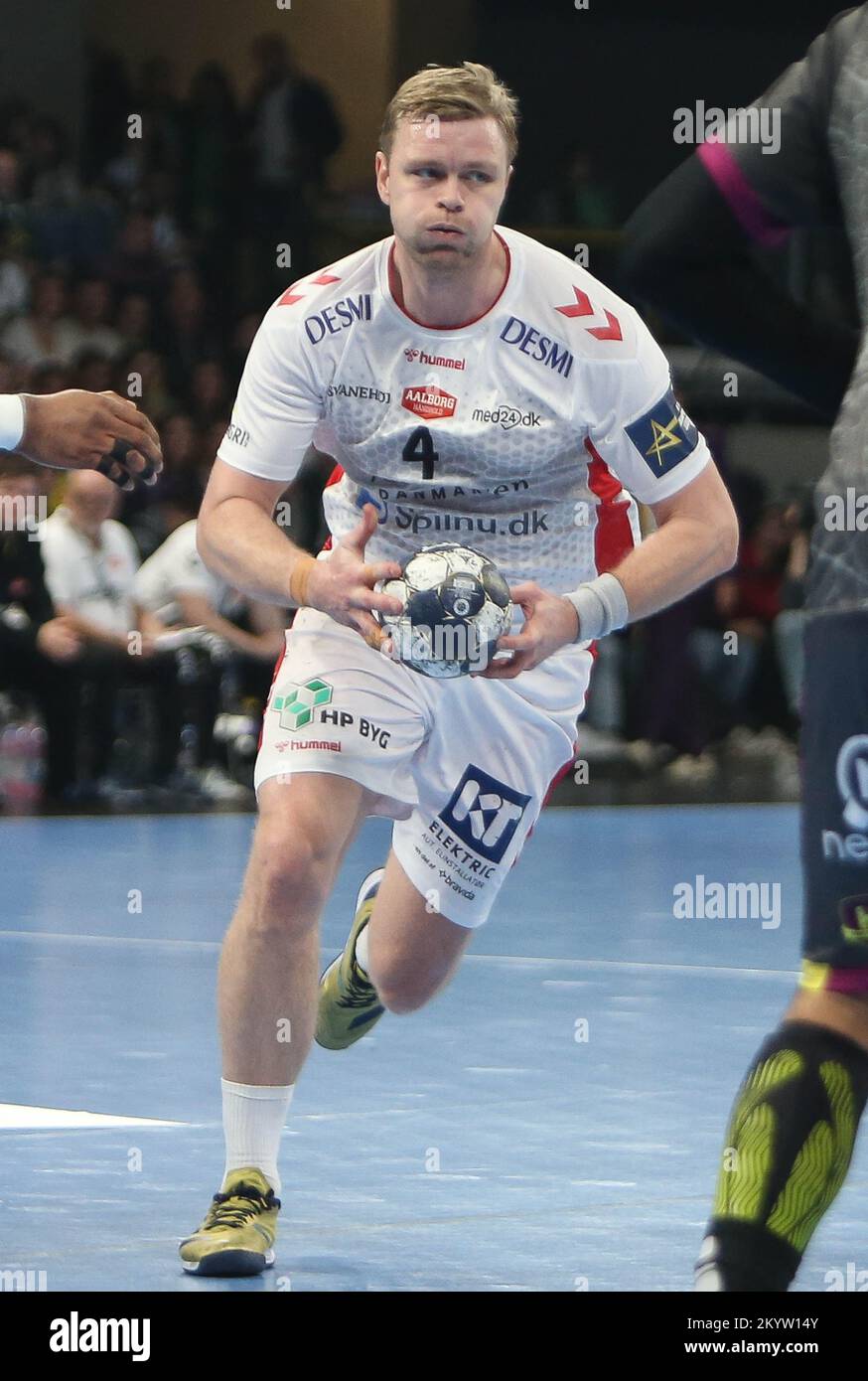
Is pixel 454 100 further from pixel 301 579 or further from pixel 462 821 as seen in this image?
pixel 462 821

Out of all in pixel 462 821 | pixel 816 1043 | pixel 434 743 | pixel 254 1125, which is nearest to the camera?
pixel 816 1043

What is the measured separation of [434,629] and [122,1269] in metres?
1.23

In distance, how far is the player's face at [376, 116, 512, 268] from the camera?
425cm

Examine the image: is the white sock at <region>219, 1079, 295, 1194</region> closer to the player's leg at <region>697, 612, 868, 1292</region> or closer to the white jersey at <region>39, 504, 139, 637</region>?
the player's leg at <region>697, 612, 868, 1292</region>

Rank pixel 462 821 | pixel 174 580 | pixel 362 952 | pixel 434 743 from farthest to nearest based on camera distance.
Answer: pixel 174 580
pixel 362 952
pixel 462 821
pixel 434 743

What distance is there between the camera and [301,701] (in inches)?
172

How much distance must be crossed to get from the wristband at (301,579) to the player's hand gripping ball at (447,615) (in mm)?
145

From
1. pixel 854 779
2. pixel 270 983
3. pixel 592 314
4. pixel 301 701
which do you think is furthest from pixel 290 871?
pixel 854 779

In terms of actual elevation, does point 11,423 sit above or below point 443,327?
below

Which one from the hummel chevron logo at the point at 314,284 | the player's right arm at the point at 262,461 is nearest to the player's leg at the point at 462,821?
the player's right arm at the point at 262,461

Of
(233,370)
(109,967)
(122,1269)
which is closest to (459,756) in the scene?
(122,1269)

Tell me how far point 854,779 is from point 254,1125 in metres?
1.97

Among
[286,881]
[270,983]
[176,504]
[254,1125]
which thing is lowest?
[254,1125]
